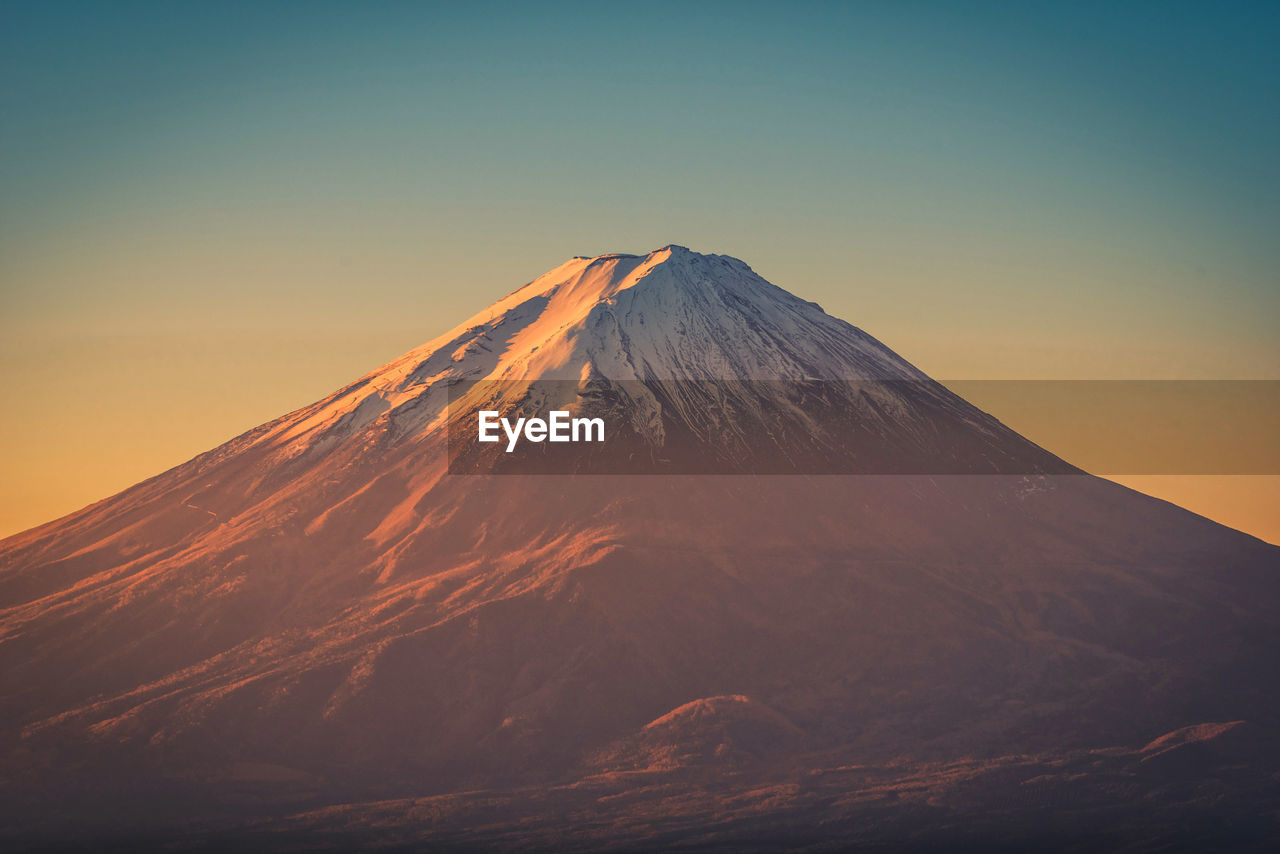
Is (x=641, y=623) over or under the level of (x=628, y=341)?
under

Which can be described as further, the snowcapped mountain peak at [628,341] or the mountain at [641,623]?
the snowcapped mountain peak at [628,341]

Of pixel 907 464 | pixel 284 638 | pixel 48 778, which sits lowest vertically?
pixel 48 778

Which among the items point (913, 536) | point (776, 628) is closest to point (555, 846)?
point (776, 628)

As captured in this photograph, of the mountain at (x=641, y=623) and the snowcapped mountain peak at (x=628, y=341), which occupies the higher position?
the snowcapped mountain peak at (x=628, y=341)

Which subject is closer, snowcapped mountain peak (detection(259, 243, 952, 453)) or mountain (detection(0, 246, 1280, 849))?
mountain (detection(0, 246, 1280, 849))

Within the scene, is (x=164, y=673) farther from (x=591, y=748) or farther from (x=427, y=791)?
(x=591, y=748)

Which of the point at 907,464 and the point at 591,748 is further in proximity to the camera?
the point at 907,464

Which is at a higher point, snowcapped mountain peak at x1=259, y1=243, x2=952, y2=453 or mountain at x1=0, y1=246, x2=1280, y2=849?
snowcapped mountain peak at x1=259, y1=243, x2=952, y2=453

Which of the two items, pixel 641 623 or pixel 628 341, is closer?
pixel 641 623
